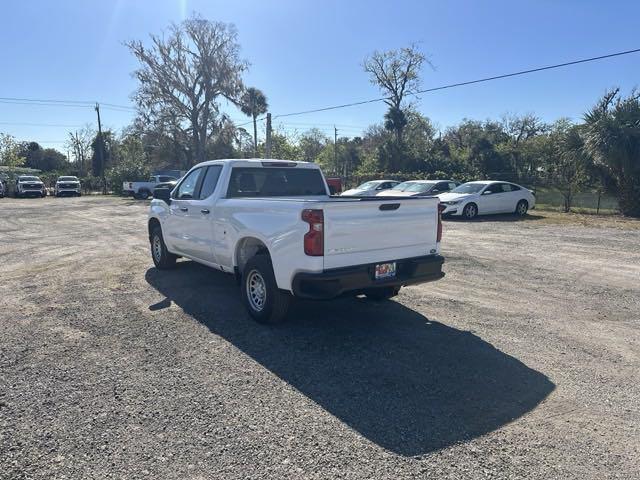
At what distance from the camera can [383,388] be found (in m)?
3.96

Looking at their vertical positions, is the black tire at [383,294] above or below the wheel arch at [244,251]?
below

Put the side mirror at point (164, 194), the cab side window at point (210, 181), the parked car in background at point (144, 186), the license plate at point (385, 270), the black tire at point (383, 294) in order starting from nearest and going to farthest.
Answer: the license plate at point (385, 270) < the black tire at point (383, 294) < the cab side window at point (210, 181) < the side mirror at point (164, 194) < the parked car in background at point (144, 186)

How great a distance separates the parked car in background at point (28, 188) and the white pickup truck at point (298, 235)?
124 ft

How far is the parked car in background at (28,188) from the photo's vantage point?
125 ft

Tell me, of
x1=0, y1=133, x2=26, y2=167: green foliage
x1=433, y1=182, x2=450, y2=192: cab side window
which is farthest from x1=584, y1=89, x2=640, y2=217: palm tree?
x1=0, y1=133, x2=26, y2=167: green foliage

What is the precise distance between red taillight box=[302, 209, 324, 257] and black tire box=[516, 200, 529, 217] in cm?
1683

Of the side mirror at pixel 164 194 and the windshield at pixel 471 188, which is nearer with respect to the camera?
the side mirror at pixel 164 194

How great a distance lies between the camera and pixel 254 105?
2104 inches

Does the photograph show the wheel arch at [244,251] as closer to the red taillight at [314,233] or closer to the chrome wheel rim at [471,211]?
the red taillight at [314,233]

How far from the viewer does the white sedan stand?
59.2ft

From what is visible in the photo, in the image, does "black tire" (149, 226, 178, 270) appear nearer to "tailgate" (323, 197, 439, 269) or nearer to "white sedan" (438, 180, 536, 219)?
"tailgate" (323, 197, 439, 269)

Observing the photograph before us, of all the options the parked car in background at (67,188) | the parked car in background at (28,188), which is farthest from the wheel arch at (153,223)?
the parked car in background at (67,188)

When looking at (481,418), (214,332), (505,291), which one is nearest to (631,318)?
(505,291)

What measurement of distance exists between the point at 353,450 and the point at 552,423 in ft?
4.86
